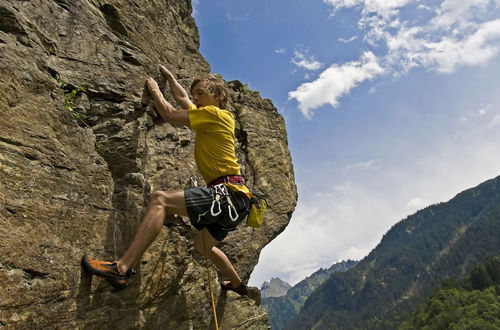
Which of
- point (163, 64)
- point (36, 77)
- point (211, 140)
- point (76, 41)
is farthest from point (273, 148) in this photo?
point (36, 77)

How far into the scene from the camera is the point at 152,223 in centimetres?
542

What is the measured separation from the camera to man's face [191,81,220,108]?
6.61 meters

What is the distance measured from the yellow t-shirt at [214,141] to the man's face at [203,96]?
0.49 meters

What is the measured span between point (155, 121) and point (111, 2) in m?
2.73

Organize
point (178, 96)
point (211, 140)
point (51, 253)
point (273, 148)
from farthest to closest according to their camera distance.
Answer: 1. point (273, 148)
2. point (178, 96)
3. point (211, 140)
4. point (51, 253)

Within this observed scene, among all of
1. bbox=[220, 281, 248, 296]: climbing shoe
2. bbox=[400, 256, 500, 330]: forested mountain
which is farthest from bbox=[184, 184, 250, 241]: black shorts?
bbox=[400, 256, 500, 330]: forested mountain

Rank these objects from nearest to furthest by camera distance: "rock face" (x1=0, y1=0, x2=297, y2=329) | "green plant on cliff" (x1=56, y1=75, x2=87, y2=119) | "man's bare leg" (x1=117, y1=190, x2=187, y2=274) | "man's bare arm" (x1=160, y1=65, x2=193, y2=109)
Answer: "rock face" (x1=0, y1=0, x2=297, y2=329), "man's bare leg" (x1=117, y1=190, x2=187, y2=274), "green plant on cliff" (x1=56, y1=75, x2=87, y2=119), "man's bare arm" (x1=160, y1=65, x2=193, y2=109)

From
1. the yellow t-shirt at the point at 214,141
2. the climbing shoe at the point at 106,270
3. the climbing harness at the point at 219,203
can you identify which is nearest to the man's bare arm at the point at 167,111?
the yellow t-shirt at the point at 214,141

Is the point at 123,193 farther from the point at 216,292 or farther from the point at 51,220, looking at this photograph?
the point at 216,292

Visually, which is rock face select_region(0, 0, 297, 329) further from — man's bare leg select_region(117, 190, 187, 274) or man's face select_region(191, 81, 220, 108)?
man's face select_region(191, 81, 220, 108)

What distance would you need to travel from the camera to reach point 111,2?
787 cm

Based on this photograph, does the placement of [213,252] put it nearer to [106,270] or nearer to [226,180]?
[226,180]

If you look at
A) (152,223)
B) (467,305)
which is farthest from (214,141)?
(467,305)

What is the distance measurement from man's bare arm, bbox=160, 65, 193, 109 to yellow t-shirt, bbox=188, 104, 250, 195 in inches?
46.9
